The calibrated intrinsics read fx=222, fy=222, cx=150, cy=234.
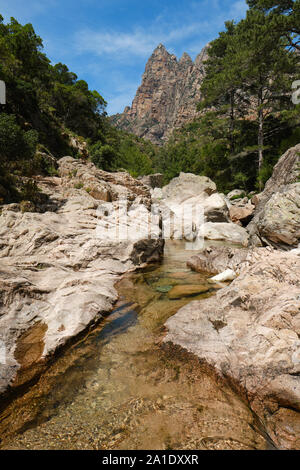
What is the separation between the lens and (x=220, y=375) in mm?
3275

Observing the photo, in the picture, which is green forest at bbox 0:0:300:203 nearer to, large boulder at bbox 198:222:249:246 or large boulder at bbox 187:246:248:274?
large boulder at bbox 198:222:249:246

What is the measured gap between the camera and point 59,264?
718cm

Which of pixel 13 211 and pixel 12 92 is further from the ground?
pixel 12 92

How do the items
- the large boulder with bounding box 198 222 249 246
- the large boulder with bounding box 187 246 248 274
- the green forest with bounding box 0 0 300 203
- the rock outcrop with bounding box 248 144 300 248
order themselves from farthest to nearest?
the green forest with bounding box 0 0 300 203 → the large boulder with bounding box 198 222 249 246 → the large boulder with bounding box 187 246 248 274 → the rock outcrop with bounding box 248 144 300 248

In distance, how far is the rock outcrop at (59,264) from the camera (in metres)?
3.96

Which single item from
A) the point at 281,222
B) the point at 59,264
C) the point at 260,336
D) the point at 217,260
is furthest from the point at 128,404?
the point at 281,222

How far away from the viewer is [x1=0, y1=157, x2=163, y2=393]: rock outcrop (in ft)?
13.0

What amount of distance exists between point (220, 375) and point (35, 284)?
14.6 feet

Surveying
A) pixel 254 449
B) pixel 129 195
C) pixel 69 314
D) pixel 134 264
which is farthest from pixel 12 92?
pixel 254 449

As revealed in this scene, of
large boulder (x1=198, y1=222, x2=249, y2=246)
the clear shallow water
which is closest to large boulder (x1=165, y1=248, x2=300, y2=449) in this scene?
the clear shallow water

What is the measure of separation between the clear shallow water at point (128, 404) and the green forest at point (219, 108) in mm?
9208

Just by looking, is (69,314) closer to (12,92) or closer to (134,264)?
(134,264)

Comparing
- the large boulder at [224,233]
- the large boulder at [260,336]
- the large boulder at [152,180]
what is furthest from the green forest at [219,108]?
the large boulder at [152,180]

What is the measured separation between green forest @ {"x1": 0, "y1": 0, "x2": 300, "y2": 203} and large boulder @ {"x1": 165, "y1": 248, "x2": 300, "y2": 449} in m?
10.1
